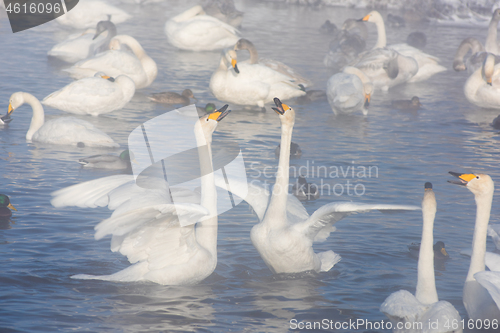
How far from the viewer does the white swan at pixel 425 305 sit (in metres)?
4.69

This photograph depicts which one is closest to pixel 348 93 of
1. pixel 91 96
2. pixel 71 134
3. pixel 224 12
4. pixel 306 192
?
pixel 306 192

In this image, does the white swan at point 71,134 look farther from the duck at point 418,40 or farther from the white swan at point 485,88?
the duck at point 418,40

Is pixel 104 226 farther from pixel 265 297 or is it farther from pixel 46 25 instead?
pixel 46 25

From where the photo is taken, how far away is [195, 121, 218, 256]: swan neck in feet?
19.8

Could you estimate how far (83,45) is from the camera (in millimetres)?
16906

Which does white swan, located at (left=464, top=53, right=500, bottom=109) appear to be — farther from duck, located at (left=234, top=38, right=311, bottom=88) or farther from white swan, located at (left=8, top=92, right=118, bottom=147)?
white swan, located at (left=8, top=92, right=118, bottom=147)

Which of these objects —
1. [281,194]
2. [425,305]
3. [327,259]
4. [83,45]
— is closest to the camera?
[425,305]

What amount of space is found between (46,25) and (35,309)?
1940 centimetres

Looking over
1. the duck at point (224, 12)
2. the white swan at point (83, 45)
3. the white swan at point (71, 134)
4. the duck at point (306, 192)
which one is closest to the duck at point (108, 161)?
the white swan at point (71, 134)

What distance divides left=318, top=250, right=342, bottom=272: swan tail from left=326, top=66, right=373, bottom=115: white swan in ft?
21.4

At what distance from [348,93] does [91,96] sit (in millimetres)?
5278

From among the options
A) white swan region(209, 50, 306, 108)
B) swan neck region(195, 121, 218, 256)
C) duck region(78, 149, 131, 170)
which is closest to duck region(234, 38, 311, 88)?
white swan region(209, 50, 306, 108)

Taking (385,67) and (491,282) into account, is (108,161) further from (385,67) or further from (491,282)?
(385,67)

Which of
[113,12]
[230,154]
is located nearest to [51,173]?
[230,154]
